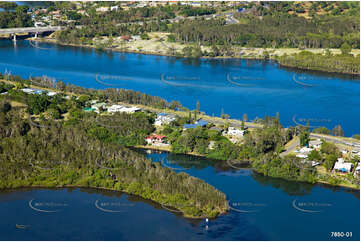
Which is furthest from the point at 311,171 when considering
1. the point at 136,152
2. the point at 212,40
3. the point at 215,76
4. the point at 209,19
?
the point at 209,19

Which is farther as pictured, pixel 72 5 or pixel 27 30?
pixel 72 5

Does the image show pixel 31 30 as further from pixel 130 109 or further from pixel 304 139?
pixel 304 139

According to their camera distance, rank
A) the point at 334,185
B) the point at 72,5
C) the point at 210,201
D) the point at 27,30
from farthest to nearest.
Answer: the point at 72,5 < the point at 27,30 < the point at 334,185 < the point at 210,201

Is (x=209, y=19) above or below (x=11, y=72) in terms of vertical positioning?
above

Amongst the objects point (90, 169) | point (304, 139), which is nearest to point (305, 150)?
point (304, 139)

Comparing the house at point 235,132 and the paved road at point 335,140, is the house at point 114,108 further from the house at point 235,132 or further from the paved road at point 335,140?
the paved road at point 335,140

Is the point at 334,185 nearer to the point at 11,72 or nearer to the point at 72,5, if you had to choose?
the point at 11,72
